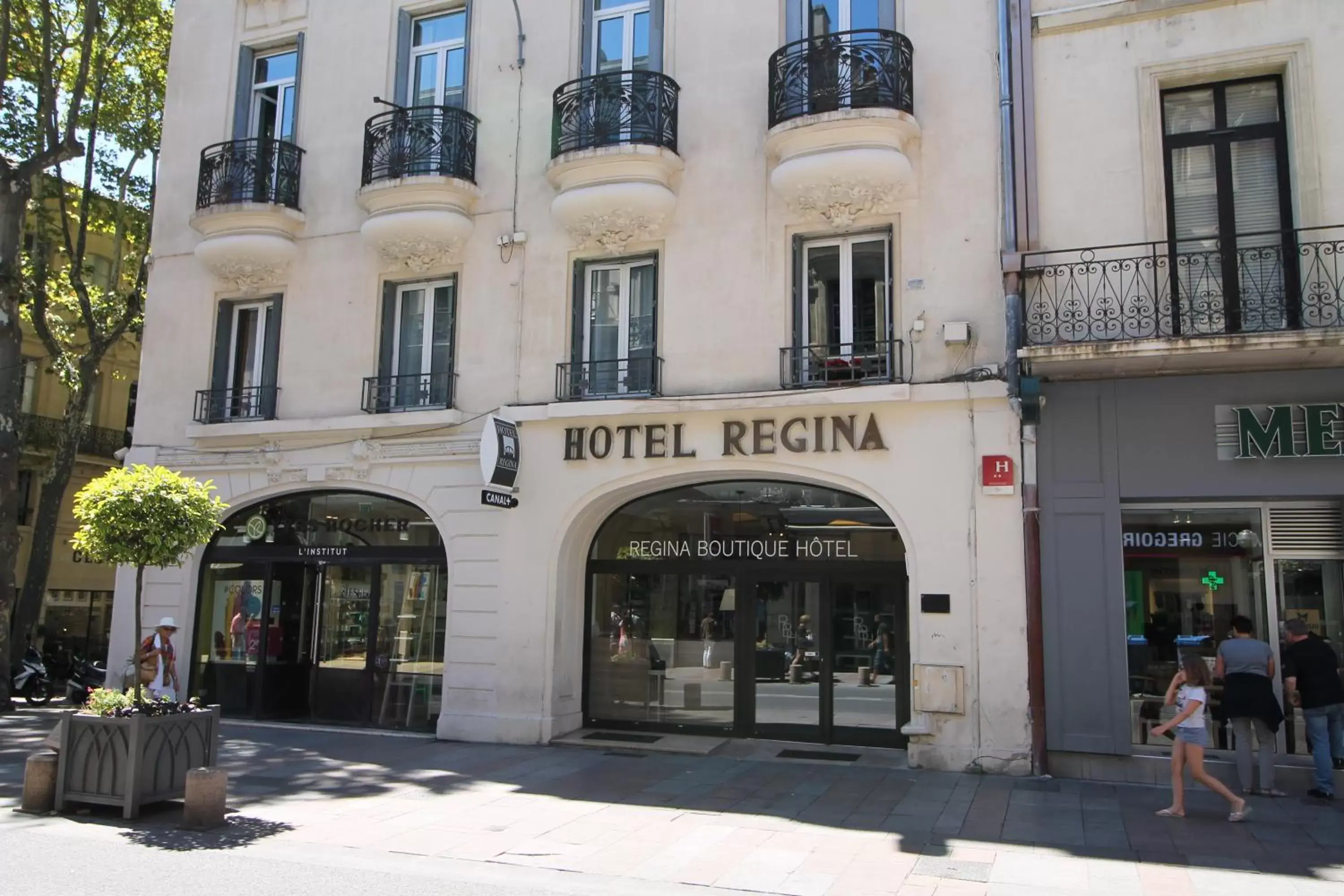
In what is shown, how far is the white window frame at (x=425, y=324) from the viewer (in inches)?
565

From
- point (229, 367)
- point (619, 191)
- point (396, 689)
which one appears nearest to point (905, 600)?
point (619, 191)

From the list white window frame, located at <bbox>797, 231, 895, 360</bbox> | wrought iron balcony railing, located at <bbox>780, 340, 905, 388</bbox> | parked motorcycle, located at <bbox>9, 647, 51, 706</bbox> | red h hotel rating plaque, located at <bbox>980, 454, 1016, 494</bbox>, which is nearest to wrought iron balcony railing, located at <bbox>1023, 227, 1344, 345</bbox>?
red h hotel rating plaque, located at <bbox>980, 454, 1016, 494</bbox>

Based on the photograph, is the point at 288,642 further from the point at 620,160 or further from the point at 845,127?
the point at 845,127

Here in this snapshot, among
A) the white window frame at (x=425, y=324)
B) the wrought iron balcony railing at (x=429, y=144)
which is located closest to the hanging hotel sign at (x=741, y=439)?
the white window frame at (x=425, y=324)

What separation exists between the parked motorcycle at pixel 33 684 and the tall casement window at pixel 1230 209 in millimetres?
18445

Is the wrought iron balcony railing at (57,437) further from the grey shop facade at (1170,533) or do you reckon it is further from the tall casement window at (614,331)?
the grey shop facade at (1170,533)

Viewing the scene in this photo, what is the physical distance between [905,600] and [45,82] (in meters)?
16.2

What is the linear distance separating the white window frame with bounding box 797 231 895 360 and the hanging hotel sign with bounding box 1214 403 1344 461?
12.4ft

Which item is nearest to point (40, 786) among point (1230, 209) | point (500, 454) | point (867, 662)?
point (500, 454)

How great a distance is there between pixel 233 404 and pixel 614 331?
20.9ft

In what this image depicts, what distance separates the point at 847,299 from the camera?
1239cm

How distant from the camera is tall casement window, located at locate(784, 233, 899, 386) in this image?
12133 mm

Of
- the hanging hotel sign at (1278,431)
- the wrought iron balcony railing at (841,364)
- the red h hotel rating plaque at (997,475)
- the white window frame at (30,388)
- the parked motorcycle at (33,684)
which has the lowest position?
the parked motorcycle at (33,684)

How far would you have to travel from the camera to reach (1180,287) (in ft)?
36.3
